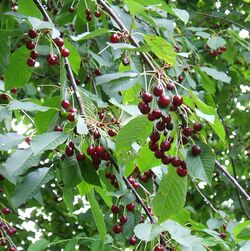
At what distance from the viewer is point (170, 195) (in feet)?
5.32

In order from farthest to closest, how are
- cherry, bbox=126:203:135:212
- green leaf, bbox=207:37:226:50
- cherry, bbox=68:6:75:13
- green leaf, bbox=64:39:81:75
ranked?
green leaf, bbox=207:37:226:50
cherry, bbox=68:6:75:13
cherry, bbox=126:203:135:212
green leaf, bbox=64:39:81:75

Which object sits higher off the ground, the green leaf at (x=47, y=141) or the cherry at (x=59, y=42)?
the cherry at (x=59, y=42)

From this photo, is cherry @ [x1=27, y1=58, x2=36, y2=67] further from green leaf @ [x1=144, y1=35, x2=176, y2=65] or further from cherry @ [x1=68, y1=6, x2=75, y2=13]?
cherry @ [x1=68, y1=6, x2=75, y2=13]

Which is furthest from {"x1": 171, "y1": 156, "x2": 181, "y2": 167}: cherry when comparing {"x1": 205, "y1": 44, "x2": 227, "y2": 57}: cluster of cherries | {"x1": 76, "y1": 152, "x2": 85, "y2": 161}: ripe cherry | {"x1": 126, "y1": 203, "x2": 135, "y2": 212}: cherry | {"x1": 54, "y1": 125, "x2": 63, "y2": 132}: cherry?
{"x1": 205, "y1": 44, "x2": 227, "y2": 57}: cluster of cherries

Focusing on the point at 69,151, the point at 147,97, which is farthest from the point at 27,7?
the point at 147,97

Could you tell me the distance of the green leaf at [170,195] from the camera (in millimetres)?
1592

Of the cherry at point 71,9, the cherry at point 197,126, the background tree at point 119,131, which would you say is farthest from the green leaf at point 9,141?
the cherry at point 71,9

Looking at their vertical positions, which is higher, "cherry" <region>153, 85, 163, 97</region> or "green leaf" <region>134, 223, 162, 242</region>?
"cherry" <region>153, 85, 163, 97</region>

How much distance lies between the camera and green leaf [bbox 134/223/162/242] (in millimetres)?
1691

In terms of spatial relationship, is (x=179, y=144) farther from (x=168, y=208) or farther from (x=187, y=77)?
(x=187, y=77)

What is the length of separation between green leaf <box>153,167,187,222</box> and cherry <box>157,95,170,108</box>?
24cm

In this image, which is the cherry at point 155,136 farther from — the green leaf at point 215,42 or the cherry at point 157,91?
the green leaf at point 215,42

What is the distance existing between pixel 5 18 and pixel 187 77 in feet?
3.22

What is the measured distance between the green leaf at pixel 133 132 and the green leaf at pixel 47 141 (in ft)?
0.51
